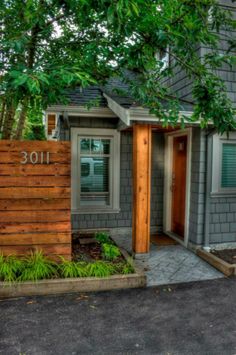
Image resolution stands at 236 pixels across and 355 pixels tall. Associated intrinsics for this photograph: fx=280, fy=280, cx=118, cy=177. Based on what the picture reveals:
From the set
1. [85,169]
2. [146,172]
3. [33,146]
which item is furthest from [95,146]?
[33,146]

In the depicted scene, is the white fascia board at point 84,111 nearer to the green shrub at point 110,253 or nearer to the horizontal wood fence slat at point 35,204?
the horizontal wood fence slat at point 35,204

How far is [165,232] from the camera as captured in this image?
21.4 feet

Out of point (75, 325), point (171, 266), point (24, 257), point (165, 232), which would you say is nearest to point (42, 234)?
point (24, 257)

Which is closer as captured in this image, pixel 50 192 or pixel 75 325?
pixel 75 325

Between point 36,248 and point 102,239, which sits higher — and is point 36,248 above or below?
above

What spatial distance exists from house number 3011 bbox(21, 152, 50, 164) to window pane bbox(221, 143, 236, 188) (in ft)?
10.9

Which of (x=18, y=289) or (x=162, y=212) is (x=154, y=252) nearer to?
(x=162, y=212)

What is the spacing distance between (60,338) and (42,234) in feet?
5.44

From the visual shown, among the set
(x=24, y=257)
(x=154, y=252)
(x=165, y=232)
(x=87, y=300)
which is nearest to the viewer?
(x=87, y=300)

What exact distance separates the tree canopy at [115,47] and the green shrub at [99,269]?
2203 millimetres

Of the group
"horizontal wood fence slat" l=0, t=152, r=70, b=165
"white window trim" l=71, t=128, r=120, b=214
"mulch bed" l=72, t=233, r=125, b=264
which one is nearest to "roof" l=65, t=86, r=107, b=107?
"white window trim" l=71, t=128, r=120, b=214

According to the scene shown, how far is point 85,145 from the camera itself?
6.02 m

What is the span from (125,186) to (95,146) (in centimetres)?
111

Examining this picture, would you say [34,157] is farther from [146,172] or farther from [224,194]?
[224,194]
